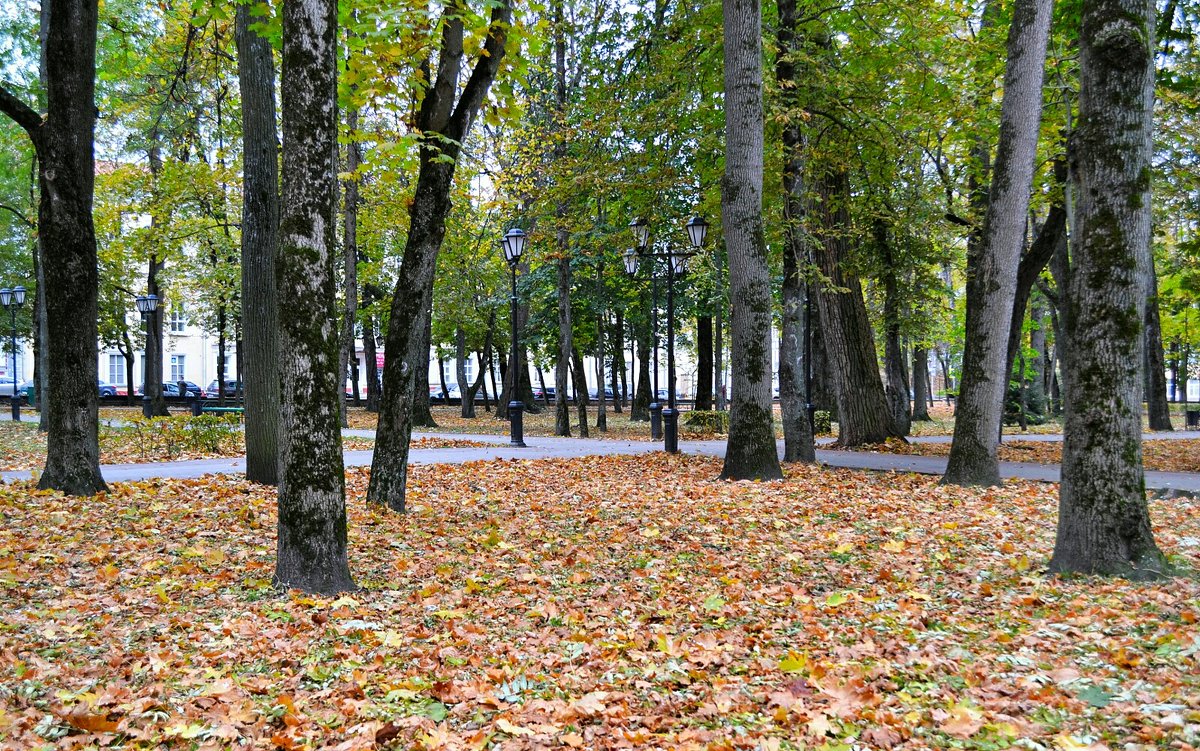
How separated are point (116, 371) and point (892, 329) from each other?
54.8m

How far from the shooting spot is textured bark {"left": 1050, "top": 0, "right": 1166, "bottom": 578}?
500 cm

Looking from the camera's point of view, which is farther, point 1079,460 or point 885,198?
point 885,198

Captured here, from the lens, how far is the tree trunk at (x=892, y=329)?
17562mm

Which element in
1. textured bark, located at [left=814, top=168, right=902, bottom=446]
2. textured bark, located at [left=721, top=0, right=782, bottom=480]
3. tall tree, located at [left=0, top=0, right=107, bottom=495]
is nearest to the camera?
tall tree, located at [left=0, top=0, right=107, bottom=495]

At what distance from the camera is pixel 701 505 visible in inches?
348

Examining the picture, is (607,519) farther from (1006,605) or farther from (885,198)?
(885,198)

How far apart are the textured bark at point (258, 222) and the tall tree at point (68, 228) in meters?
1.49

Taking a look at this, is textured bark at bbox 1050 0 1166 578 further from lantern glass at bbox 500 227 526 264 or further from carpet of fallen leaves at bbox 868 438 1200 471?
lantern glass at bbox 500 227 526 264

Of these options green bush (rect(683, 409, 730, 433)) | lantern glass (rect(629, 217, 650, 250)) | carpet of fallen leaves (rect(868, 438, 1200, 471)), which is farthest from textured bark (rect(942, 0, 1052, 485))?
green bush (rect(683, 409, 730, 433))

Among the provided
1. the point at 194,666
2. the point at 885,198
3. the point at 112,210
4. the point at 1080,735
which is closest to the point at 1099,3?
the point at 1080,735

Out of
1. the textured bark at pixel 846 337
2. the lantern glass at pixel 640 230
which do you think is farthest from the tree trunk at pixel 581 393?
the textured bark at pixel 846 337

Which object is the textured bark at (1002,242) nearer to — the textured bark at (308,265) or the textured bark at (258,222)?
the textured bark at (308,265)

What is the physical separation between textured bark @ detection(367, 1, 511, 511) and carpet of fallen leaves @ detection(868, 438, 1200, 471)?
1014 cm

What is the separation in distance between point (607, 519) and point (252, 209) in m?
5.33
